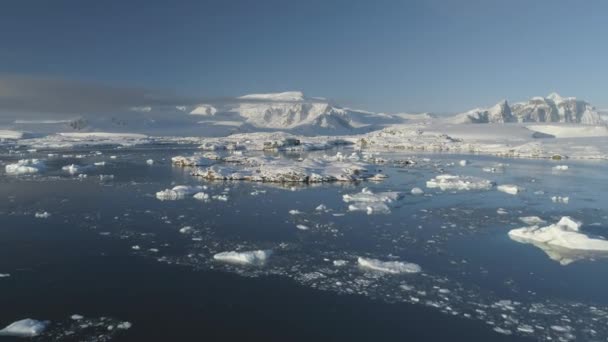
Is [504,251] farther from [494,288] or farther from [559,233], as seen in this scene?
[494,288]

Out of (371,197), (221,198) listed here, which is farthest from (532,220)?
(221,198)

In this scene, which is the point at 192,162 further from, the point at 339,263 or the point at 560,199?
the point at 339,263

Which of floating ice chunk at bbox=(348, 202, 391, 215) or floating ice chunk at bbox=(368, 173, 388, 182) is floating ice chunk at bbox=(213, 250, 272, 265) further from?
floating ice chunk at bbox=(368, 173, 388, 182)

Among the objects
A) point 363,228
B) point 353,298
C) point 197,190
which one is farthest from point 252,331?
point 197,190

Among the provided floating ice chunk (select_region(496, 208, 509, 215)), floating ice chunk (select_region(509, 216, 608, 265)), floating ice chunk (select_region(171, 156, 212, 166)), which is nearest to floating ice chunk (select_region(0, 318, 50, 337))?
floating ice chunk (select_region(509, 216, 608, 265))

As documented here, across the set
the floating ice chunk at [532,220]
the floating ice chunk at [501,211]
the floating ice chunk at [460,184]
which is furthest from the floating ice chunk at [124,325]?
the floating ice chunk at [460,184]

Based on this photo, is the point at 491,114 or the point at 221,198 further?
the point at 491,114

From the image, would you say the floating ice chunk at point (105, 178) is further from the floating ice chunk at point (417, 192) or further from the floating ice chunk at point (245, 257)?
the floating ice chunk at point (245, 257)
